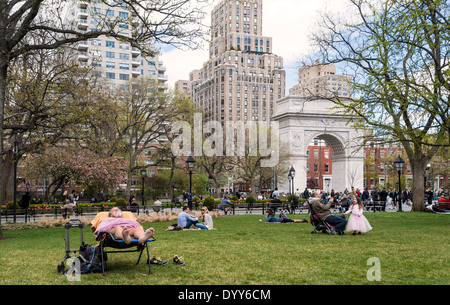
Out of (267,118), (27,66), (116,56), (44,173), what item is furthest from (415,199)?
(267,118)

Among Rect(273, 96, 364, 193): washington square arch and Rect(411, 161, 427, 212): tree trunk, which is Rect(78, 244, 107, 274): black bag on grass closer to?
Rect(411, 161, 427, 212): tree trunk

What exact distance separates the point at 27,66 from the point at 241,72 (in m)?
112

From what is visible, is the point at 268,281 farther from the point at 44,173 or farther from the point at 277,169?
the point at 277,169

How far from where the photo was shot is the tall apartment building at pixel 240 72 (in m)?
125

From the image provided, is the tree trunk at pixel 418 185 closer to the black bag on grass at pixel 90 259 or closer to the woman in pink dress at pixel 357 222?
the woman in pink dress at pixel 357 222

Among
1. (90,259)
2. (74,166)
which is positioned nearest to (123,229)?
(90,259)

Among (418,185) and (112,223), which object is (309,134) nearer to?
(418,185)

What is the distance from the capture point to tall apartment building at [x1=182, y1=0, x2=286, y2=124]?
12512cm

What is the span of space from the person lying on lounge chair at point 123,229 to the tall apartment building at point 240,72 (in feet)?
377

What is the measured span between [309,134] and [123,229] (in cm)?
4416

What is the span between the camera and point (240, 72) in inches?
5025

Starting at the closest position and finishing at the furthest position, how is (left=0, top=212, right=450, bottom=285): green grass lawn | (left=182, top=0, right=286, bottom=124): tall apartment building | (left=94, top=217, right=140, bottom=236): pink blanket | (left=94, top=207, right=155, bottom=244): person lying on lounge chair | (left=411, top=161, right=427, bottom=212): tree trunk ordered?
(left=0, top=212, right=450, bottom=285): green grass lawn < (left=94, top=207, right=155, bottom=244): person lying on lounge chair < (left=94, top=217, right=140, bottom=236): pink blanket < (left=411, top=161, right=427, bottom=212): tree trunk < (left=182, top=0, right=286, bottom=124): tall apartment building

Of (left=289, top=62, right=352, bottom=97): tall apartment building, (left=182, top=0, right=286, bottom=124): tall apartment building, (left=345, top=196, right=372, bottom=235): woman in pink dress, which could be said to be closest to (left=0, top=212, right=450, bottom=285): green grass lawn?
(left=345, top=196, right=372, bottom=235): woman in pink dress

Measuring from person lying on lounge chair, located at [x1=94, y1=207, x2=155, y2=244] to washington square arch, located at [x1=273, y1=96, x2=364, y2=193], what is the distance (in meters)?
41.2
